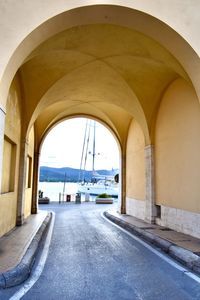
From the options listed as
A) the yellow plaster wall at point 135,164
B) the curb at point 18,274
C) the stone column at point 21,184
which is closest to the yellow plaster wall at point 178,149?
the yellow plaster wall at point 135,164

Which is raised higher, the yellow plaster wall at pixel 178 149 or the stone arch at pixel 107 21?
the stone arch at pixel 107 21

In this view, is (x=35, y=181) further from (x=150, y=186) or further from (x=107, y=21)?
(x=107, y=21)

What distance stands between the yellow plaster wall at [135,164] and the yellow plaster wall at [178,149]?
2376mm

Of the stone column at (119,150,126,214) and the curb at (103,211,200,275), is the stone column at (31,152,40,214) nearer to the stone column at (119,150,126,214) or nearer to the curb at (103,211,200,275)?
the stone column at (119,150,126,214)

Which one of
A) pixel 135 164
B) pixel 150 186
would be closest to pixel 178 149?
pixel 150 186

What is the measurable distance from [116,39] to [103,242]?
6436 mm

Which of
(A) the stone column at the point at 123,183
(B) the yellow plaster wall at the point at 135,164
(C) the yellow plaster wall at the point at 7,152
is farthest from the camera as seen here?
(A) the stone column at the point at 123,183

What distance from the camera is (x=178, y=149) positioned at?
1014 cm

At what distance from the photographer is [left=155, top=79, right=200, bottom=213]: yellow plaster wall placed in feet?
29.2

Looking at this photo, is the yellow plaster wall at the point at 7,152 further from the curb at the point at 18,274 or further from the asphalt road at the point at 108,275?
the curb at the point at 18,274

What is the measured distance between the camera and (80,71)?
11.1 meters

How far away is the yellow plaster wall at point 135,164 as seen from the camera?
1466 centimetres

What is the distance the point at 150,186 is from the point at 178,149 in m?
2.92

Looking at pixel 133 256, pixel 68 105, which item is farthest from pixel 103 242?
pixel 68 105
